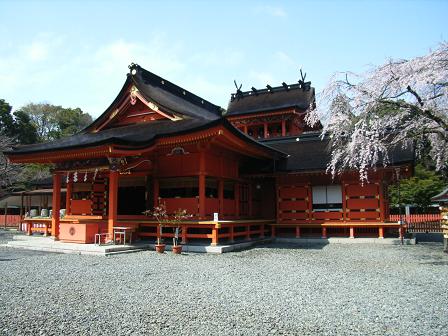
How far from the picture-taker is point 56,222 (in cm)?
1602

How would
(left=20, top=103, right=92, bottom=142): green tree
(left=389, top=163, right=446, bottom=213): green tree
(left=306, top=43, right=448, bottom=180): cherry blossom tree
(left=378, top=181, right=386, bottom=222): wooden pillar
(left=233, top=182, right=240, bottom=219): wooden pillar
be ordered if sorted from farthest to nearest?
(left=20, top=103, right=92, bottom=142): green tree, (left=389, top=163, right=446, bottom=213): green tree, (left=233, top=182, right=240, bottom=219): wooden pillar, (left=378, top=181, right=386, bottom=222): wooden pillar, (left=306, top=43, right=448, bottom=180): cherry blossom tree

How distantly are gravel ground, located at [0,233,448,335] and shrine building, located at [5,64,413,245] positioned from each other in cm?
368

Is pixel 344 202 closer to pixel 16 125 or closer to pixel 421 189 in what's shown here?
pixel 421 189

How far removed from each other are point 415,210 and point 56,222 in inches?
→ 1100

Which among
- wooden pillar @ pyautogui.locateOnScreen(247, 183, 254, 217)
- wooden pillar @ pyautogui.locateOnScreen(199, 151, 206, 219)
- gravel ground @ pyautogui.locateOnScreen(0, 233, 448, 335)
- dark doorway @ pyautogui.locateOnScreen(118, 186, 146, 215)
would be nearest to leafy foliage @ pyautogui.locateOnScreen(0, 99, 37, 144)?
dark doorway @ pyautogui.locateOnScreen(118, 186, 146, 215)

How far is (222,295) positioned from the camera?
23.3 ft

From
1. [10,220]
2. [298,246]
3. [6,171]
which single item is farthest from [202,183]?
[10,220]

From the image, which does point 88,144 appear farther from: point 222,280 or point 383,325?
point 383,325

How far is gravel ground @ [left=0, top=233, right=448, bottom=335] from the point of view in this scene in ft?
17.4

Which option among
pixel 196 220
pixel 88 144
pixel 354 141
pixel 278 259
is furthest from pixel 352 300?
pixel 88 144

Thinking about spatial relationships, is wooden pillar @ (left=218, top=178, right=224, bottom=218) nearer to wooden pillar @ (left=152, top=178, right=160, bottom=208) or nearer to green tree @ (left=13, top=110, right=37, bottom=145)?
wooden pillar @ (left=152, top=178, right=160, bottom=208)

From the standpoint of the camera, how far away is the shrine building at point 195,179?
14.0 m

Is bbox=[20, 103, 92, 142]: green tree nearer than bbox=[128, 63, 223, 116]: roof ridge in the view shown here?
No

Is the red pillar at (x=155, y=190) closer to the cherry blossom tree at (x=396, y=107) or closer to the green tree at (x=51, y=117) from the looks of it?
the cherry blossom tree at (x=396, y=107)
